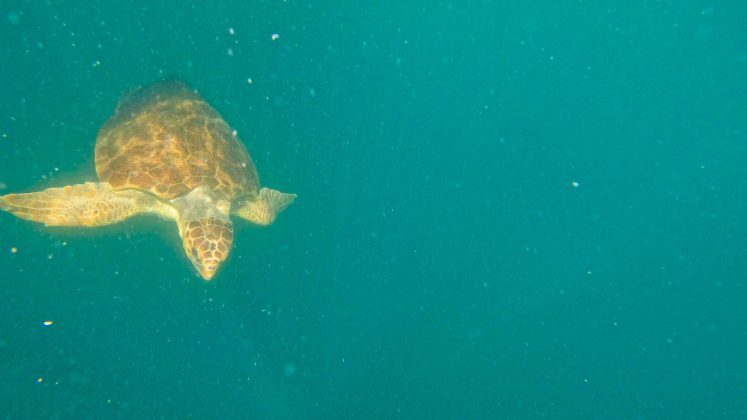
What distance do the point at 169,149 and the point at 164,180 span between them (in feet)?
1.39

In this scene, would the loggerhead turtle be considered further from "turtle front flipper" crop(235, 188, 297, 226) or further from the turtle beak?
"turtle front flipper" crop(235, 188, 297, 226)

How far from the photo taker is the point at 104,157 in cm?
518

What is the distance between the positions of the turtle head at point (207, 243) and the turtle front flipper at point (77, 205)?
98cm

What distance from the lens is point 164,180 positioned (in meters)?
5.00

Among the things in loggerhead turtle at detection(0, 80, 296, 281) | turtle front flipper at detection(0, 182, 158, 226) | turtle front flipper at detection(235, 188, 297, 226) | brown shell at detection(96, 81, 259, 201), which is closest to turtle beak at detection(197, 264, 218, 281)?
loggerhead turtle at detection(0, 80, 296, 281)

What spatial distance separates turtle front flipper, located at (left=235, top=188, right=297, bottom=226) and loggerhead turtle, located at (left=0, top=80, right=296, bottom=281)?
1.37 ft

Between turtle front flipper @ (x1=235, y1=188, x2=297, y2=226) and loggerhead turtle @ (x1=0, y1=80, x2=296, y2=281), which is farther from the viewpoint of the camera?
turtle front flipper @ (x1=235, y1=188, x2=297, y2=226)

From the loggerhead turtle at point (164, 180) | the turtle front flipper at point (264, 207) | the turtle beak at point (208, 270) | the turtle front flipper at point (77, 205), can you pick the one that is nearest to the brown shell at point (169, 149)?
the loggerhead turtle at point (164, 180)

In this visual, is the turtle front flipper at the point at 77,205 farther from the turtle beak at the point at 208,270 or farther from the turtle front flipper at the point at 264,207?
the turtle beak at the point at 208,270

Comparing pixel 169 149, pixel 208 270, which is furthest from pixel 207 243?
pixel 169 149

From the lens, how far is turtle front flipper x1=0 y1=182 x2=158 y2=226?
179 inches

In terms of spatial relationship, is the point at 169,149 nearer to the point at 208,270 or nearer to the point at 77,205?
the point at 77,205

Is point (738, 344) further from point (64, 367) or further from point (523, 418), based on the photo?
point (64, 367)

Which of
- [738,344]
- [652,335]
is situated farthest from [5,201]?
[738,344]
